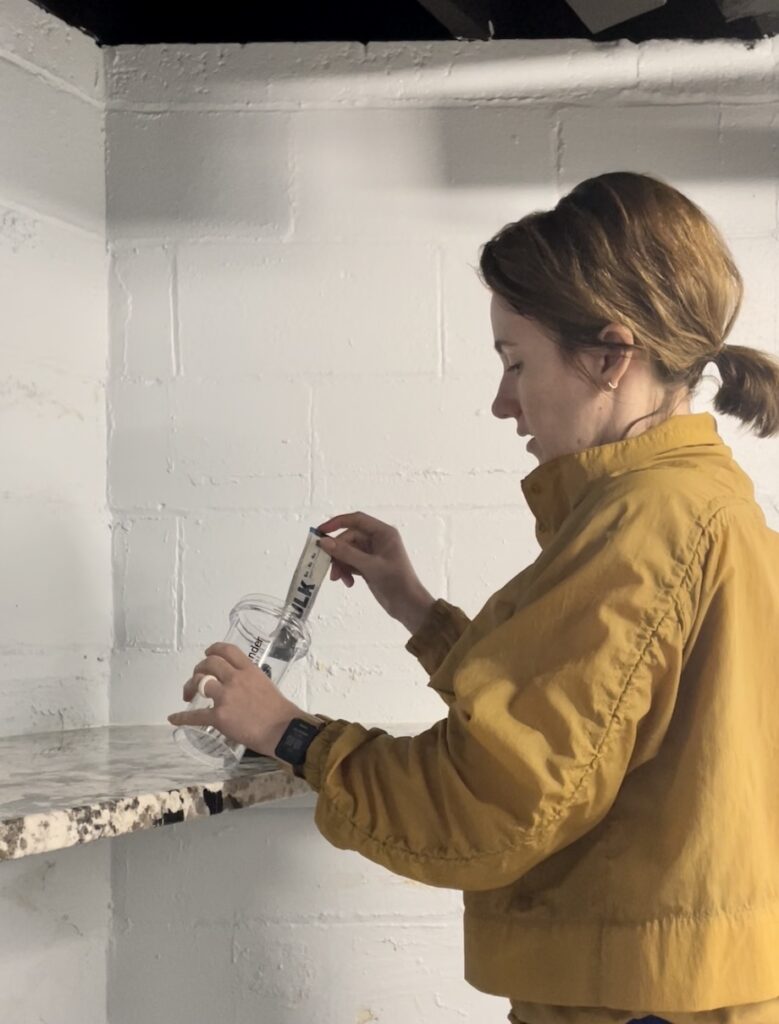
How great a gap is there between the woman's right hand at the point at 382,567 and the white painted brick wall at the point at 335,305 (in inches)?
12.3

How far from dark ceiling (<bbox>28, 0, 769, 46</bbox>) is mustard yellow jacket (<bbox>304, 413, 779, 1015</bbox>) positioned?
0.99m

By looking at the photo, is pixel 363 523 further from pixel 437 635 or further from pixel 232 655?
pixel 232 655

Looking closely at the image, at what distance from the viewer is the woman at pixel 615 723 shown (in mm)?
891

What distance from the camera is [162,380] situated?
1.72 meters

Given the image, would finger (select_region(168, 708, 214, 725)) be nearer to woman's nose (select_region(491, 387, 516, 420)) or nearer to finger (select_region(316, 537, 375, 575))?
finger (select_region(316, 537, 375, 575))

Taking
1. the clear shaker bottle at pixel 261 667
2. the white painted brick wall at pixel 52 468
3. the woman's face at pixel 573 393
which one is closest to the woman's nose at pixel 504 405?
the woman's face at pixel 573 393

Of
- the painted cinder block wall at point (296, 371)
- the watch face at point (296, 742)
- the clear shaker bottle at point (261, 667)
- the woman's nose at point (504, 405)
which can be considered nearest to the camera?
the watch face at point (296, 742)

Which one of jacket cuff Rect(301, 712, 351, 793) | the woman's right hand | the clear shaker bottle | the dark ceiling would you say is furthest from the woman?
the dark ceiling

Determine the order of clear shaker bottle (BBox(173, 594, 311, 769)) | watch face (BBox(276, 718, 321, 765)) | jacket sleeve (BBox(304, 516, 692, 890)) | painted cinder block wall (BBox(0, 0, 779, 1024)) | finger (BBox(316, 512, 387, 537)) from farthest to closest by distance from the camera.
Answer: painted cinder block wall (BBox(0, 0, 779, 1024)) → finger (BBox(316, 512, 387, 537)) → clear shaker bottle (BBox(173, 594, 311, 769)) → watch face (BBox(276, 718, 321, 765)) → jacket sleeve (BBox(304, 516, 692, 890))

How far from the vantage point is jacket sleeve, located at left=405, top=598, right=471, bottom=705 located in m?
1.32

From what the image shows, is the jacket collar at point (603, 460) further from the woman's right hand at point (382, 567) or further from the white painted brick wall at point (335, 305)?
the white painted brick wall at point (335, 305)

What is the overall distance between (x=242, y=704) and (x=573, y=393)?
391 millimetres

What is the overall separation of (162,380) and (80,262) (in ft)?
0.64

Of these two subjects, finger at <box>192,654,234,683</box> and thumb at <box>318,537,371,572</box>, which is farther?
thumb at <box>318,537,371,572</box>
